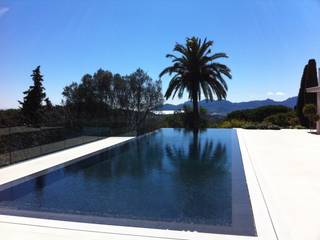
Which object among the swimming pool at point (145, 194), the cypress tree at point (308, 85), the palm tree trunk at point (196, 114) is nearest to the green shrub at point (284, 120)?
the cypress tree at point (308, 85)

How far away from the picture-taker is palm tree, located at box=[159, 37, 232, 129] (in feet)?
62.0

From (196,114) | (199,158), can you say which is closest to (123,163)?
(199,158)

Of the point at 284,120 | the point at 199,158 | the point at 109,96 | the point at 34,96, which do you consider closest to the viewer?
the point at 199,158

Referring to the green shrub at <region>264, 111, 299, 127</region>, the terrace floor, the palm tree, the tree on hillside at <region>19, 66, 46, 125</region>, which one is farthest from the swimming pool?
the tree on hillside at <region>19, 66, 46, 125</region>

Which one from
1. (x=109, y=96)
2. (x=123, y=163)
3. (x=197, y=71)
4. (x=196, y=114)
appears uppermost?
(x=197, y=71)

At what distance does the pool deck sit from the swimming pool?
209 millimetres

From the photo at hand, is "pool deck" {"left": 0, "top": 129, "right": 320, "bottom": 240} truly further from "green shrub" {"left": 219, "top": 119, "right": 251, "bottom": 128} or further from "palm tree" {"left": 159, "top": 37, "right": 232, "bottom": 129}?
"green shrub" {"left": 219, "top": 119, "right": 251, "bottom": 128}

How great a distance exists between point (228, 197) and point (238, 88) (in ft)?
56.3

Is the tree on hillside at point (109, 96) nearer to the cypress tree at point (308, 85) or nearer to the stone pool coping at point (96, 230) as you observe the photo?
the cypress tree at point (308, 85)

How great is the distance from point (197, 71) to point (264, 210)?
48.5 ft

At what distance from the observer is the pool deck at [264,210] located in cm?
391

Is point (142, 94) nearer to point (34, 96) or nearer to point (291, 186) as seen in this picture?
point (34, 96)

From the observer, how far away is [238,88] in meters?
21.9

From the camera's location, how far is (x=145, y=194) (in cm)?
602
